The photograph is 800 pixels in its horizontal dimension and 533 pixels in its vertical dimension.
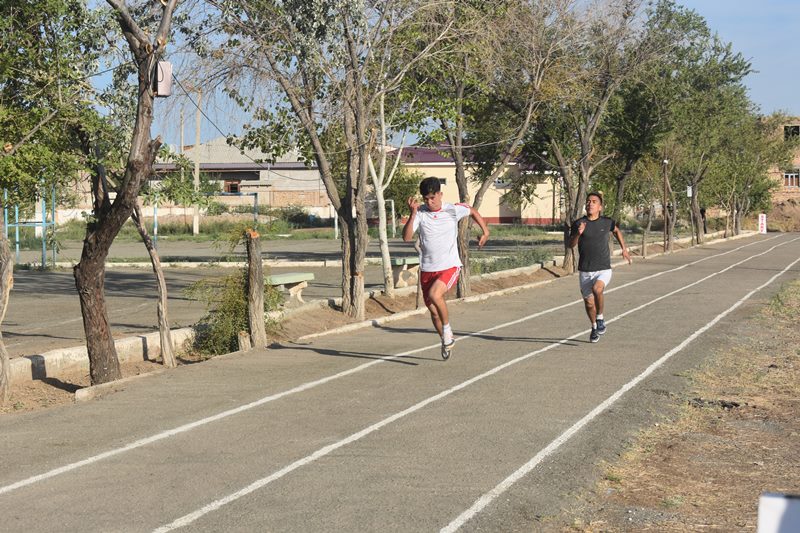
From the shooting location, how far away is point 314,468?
7445 mm

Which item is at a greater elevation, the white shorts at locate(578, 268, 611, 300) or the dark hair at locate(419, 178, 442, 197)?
the dark hair at locate(419, 178, 442, 197)

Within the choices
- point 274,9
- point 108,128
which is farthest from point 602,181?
point 108,128

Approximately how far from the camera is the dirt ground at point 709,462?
633 centimetres

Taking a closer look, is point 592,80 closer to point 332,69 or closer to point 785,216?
point 332,69

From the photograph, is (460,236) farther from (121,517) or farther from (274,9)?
(121,517)

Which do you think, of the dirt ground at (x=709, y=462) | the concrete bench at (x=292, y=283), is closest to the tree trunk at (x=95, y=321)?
the dirt ground at (x=709, y=462)

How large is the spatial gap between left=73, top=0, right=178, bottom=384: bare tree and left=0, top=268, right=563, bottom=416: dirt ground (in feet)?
1.99

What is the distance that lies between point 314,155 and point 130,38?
7.38 m

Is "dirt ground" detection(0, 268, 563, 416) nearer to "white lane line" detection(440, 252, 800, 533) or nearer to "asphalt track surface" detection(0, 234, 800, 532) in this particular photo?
"asphalt track surface" detection(0, 234, 800, 532)

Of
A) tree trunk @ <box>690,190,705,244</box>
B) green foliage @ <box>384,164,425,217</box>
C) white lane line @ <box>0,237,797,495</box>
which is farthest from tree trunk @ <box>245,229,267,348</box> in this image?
green foliage @ <box>384,164,425,217</box>

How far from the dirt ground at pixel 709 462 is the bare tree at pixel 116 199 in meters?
5.75

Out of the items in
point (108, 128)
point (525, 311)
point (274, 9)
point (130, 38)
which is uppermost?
point (274, 9)

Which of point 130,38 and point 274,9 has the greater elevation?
point 274,9

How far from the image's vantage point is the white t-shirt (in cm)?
1236
